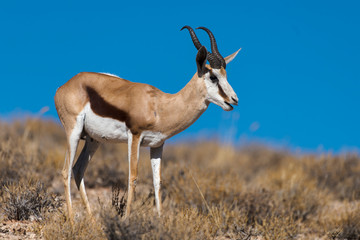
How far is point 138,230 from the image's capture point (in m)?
4.90

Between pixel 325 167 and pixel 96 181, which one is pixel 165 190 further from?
pixel 325 167

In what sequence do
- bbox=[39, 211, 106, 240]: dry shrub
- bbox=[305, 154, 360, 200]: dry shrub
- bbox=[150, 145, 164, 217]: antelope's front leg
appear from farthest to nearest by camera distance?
1. bbox=[305, 154, 360, 200]: dry shrub
2. bbox=[150, 145, 164, 217]: antelope's front leg
3. bbox=[39, 211, 106, 240]: dry shrub

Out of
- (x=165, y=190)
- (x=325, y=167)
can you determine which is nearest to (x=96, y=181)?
(x=165, y=190)

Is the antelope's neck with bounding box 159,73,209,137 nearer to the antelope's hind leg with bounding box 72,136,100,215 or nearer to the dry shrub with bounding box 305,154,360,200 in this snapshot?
the antelope's hind leg with bounding box 72,136,100,215

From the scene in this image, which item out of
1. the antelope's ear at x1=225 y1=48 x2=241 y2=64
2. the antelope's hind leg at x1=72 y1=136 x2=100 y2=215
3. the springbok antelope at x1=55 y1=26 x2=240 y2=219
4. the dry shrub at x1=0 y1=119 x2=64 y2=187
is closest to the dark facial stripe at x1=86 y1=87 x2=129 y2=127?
the springbok antelope at x1=55 y1=26 x2=240 y2=219

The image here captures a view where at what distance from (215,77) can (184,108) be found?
0.62 meters

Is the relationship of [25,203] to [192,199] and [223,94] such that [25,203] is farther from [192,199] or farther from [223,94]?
[223,94]

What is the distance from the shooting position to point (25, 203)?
6723mm

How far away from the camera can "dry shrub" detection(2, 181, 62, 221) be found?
264 inches

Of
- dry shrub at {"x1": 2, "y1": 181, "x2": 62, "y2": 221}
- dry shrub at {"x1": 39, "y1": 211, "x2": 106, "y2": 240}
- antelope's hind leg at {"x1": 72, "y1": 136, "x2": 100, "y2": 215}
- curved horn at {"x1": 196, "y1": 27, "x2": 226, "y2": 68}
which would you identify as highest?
curved horn at {"x1": 196, "y1": 27, "x2": 226, "y2": 68}

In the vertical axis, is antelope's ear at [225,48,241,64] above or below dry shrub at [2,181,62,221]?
above

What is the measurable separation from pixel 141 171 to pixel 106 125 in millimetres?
4169

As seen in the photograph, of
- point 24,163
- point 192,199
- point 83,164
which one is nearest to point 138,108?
point 83,164

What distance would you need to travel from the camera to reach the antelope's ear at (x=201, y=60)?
18.6 feet
